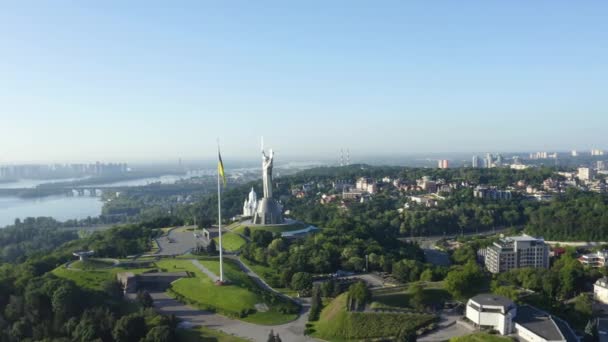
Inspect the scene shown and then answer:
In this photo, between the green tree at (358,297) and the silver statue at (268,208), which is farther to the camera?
the silver statue at (268,208)

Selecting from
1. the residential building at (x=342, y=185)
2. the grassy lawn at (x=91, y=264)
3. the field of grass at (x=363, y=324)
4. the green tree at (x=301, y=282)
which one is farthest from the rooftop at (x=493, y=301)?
the residential building at (x=342, y=185)

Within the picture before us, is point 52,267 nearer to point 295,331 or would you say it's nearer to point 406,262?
point 295,331

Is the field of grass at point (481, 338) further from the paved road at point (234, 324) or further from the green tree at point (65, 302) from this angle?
the green tree at point (65, 302)

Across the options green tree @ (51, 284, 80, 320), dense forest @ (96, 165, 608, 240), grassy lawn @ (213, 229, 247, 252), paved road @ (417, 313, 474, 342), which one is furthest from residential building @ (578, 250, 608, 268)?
green tree @ (51, 284, 80, 320)

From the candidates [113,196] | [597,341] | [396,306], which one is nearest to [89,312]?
[396,306]

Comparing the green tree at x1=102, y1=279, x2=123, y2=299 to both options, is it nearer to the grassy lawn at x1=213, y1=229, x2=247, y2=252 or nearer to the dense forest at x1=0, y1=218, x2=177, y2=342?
the dense forest at x1=0, y1=218, x2=177, y2=342

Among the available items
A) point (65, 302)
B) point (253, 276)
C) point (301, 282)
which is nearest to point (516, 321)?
point (301, 282)
